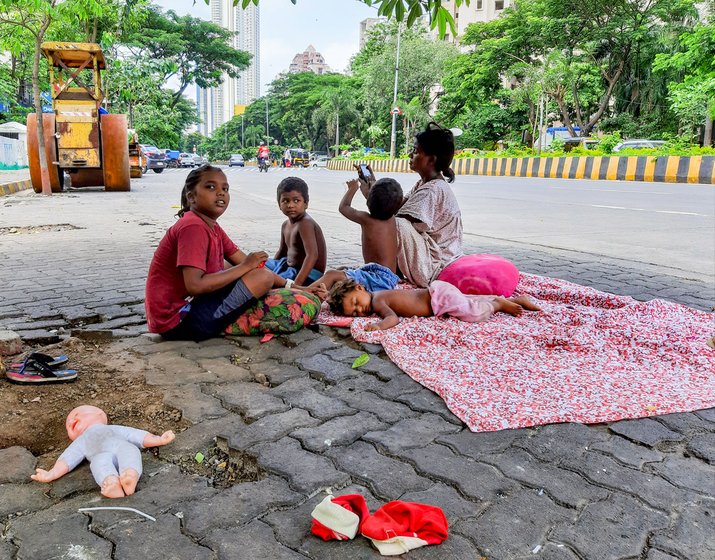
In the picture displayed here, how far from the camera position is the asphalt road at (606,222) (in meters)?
5.79

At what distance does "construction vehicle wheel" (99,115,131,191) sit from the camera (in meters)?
12.4

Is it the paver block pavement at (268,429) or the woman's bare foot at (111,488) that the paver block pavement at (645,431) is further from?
the woman's bare foot at (111,488)

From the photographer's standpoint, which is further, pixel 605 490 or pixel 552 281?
pixel 552 281

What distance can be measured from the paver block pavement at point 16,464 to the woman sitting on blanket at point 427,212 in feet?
8.83

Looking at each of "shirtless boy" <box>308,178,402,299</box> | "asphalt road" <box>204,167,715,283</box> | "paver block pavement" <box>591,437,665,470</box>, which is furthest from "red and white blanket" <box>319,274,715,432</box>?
"asphalt road" <box>204,167,715,283</box>

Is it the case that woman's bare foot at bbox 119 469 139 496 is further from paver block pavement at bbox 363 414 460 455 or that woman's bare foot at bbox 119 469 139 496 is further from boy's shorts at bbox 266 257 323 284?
boy's shorts at bbox 266 257 323 284

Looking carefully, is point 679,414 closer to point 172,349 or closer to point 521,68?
point 172,349

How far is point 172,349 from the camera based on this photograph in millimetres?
3045

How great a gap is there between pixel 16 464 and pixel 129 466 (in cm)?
40

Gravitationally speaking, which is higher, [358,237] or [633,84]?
[633,84]

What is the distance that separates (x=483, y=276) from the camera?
394 cm

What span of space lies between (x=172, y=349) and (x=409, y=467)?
1.57m

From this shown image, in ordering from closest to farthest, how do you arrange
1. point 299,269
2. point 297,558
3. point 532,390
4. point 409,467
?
point 297,558 < point 409,467 < point 532,390 < point 299,269

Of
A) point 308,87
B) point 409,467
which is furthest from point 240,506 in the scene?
point 308,87
